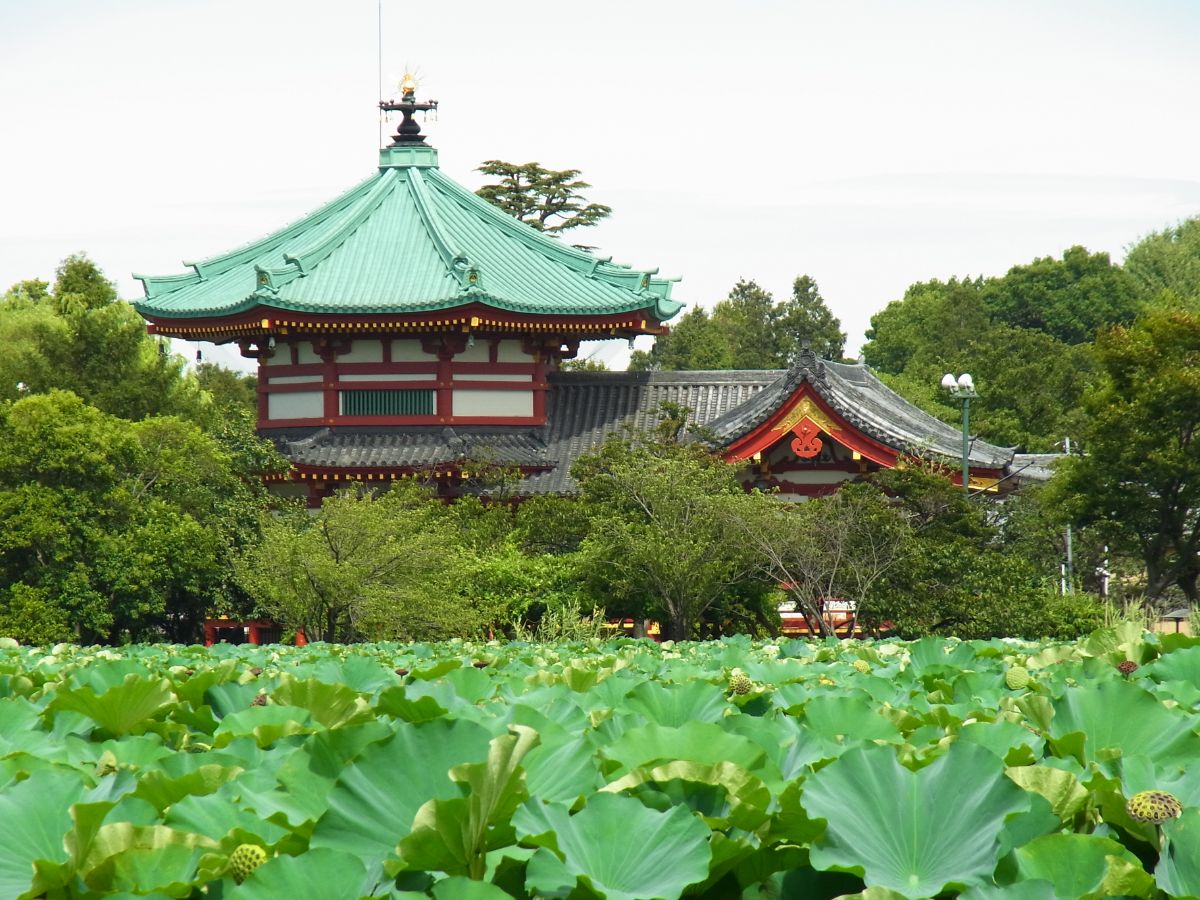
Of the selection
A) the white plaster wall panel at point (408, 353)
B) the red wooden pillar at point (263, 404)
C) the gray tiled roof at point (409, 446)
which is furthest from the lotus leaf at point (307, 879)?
the red wooden pillar at point (263, 404)

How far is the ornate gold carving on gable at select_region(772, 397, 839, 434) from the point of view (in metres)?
23.4

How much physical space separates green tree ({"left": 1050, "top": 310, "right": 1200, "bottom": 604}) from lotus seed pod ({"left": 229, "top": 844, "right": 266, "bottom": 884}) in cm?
2229

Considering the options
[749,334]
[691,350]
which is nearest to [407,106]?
[691,350]

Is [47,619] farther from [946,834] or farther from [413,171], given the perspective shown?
[946,834]

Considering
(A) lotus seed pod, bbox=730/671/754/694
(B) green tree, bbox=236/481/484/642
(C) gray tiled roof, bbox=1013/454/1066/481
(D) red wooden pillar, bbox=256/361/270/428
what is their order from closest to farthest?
(A) lotus seed pod, bbox=730/671/754/694 → (B) green tree, bbox=236/481/484/642 → (D) red wooden pillar, bbox=256/361/270/428 → (C) gray tiled roof, bbox=1013/454/1066/481

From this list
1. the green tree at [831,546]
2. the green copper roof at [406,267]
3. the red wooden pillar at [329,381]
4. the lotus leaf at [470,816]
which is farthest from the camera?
the red wooden pillar at [329,381]

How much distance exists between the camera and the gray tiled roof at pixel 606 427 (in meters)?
23.5

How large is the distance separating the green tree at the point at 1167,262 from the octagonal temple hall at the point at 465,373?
35.8 m

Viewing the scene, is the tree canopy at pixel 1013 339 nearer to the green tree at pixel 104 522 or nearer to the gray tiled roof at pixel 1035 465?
the gray tiled roof at pixel 1035 465

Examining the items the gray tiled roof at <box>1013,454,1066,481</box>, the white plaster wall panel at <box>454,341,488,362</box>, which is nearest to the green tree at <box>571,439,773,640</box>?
the white plaster wall panel at <box>454,341,488,362</box>

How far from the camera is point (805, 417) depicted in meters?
23.5

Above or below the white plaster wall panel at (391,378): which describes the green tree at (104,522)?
below

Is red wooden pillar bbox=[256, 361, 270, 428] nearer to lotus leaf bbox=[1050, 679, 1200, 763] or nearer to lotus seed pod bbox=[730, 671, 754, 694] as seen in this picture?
lotus seed pod bbox=[730, 671, 754, 694]

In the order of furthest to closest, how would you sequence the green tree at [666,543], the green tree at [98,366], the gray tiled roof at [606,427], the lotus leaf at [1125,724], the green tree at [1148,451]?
1. the green tree at [98,366]
2. the gray tiled roof at [606,427]
3. the green tree at [1148,451]
4. the green tree at [666,543]
5. the lotus leaf at [1125,724]
